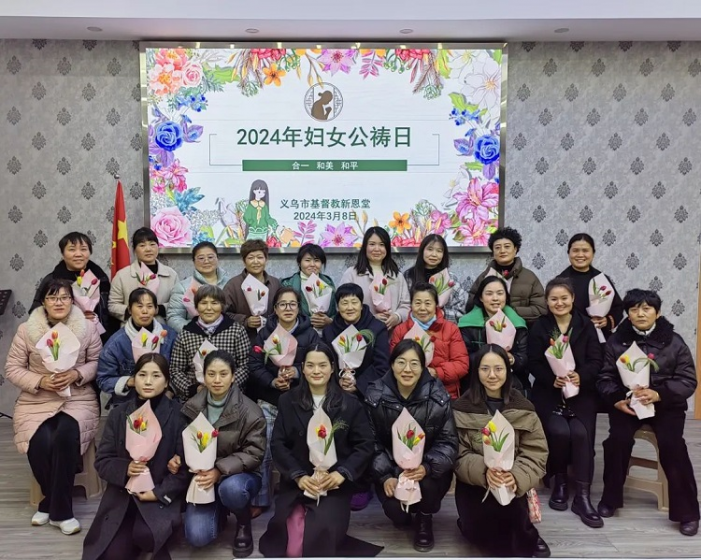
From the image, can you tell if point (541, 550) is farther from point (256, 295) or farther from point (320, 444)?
point (256, 295)

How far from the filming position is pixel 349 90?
4645 mm

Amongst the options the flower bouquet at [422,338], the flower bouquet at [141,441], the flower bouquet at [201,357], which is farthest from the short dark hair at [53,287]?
the flower bouquet at [422,338]

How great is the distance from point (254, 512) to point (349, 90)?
10.1 feet

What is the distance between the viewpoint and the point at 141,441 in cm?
270

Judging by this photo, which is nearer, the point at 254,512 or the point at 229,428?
the point at 229,428

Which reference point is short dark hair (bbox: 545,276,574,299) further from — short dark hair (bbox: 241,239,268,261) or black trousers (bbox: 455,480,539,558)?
short dark hair (bbox: 241,239,268,261)

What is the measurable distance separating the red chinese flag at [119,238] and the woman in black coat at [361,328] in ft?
6.03

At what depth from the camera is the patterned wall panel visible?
15.3 ft

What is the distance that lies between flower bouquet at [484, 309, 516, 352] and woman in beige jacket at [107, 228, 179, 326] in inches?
77.6

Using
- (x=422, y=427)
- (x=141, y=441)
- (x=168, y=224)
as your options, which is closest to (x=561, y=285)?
(x=422, y=427)

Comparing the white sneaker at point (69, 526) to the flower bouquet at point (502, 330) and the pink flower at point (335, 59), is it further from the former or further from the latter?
the pink flower at point (335, 59)

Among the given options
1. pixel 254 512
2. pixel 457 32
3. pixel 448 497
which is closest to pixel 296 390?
pixel 254 512

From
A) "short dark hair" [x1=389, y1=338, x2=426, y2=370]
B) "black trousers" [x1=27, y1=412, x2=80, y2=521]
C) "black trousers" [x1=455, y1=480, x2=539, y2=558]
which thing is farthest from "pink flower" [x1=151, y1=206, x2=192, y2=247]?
"black trousers" [x1=455, y1=480, x2=539, y2=558]

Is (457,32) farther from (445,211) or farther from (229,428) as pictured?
(229,428)
